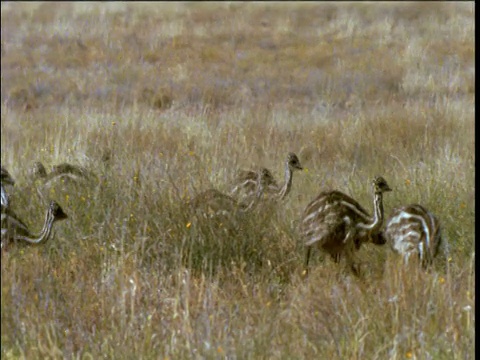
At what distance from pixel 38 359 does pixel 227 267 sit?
1693mm

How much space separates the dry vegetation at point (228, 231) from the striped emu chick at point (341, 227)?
0.42 ft

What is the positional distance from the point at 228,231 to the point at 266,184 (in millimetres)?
1665

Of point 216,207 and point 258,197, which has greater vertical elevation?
point 258,197

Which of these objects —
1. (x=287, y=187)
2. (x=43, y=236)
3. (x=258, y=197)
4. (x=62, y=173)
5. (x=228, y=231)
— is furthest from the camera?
(x=287, y=187)

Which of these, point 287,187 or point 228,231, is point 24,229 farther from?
point 287,187

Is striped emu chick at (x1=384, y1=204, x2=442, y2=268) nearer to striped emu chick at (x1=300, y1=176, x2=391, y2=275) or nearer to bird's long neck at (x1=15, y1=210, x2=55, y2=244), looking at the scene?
striped emu chick at (x1=300, y1=176, x2=391, y2=275)

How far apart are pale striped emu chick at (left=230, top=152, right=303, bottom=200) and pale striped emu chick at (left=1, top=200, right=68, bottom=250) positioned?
1865 millimetres

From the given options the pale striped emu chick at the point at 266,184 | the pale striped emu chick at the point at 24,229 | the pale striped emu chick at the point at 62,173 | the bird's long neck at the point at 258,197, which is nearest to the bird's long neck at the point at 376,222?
the bird's long neck at the point at 258,197

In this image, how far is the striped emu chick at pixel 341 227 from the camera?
22.0 feet

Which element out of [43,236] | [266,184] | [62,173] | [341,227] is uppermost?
[266,184]

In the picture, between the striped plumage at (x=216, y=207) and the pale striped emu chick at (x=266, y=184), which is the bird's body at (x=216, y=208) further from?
the pale striped emu chick at (x=266, y=184)

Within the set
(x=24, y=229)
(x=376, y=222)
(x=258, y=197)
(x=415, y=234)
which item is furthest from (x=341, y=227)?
(x=24, y=229)

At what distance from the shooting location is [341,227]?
6695mm

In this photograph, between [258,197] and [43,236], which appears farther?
[258,197]
